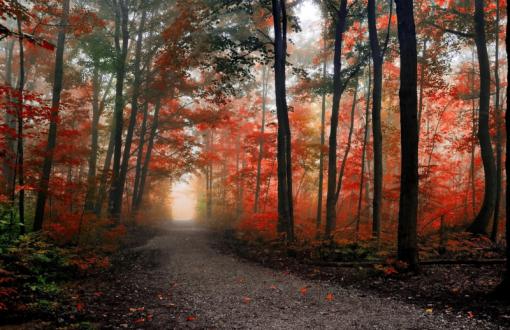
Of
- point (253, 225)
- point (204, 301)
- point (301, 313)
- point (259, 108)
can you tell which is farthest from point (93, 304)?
point (259, 108)

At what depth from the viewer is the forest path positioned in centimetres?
522

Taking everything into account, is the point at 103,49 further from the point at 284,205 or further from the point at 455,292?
the point at 455,292

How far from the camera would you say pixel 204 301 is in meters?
6.82

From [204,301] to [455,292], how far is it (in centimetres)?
489

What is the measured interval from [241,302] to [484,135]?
37.2 feet

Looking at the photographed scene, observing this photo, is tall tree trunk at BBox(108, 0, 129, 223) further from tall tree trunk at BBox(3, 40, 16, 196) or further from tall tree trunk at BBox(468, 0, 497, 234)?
tall tree trunk at BBox(468, 0, 497, 234)

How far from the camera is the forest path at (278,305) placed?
5.22 m

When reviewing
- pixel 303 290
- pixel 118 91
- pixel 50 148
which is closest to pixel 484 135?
pixel 303 290

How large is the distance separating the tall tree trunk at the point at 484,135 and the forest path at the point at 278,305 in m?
7.93

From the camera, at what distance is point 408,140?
790 centimetres

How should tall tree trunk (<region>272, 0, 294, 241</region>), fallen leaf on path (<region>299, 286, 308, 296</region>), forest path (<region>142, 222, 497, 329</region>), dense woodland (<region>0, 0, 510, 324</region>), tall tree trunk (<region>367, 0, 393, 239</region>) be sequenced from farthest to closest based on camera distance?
1. tall tree trunk (<region>272, 0, 294, 241</region>)
2. tall tree trunk (<region>367, 0, 393, 239</region>)
3. dense woodland (<region>0, 0, 510, 324</region>)
4. fallen leaf on path (<region>299, 286, 308, 296</region>)
5. forest path (<region>142, 222, 497, 329</region>)

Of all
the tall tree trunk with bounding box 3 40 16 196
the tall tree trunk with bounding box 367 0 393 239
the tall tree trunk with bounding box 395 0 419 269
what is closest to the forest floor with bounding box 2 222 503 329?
the tall tree trunk with bounding box 395 0 419 269

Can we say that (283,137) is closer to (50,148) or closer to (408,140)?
(408,140)

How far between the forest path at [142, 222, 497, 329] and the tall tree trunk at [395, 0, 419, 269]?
1795mm
